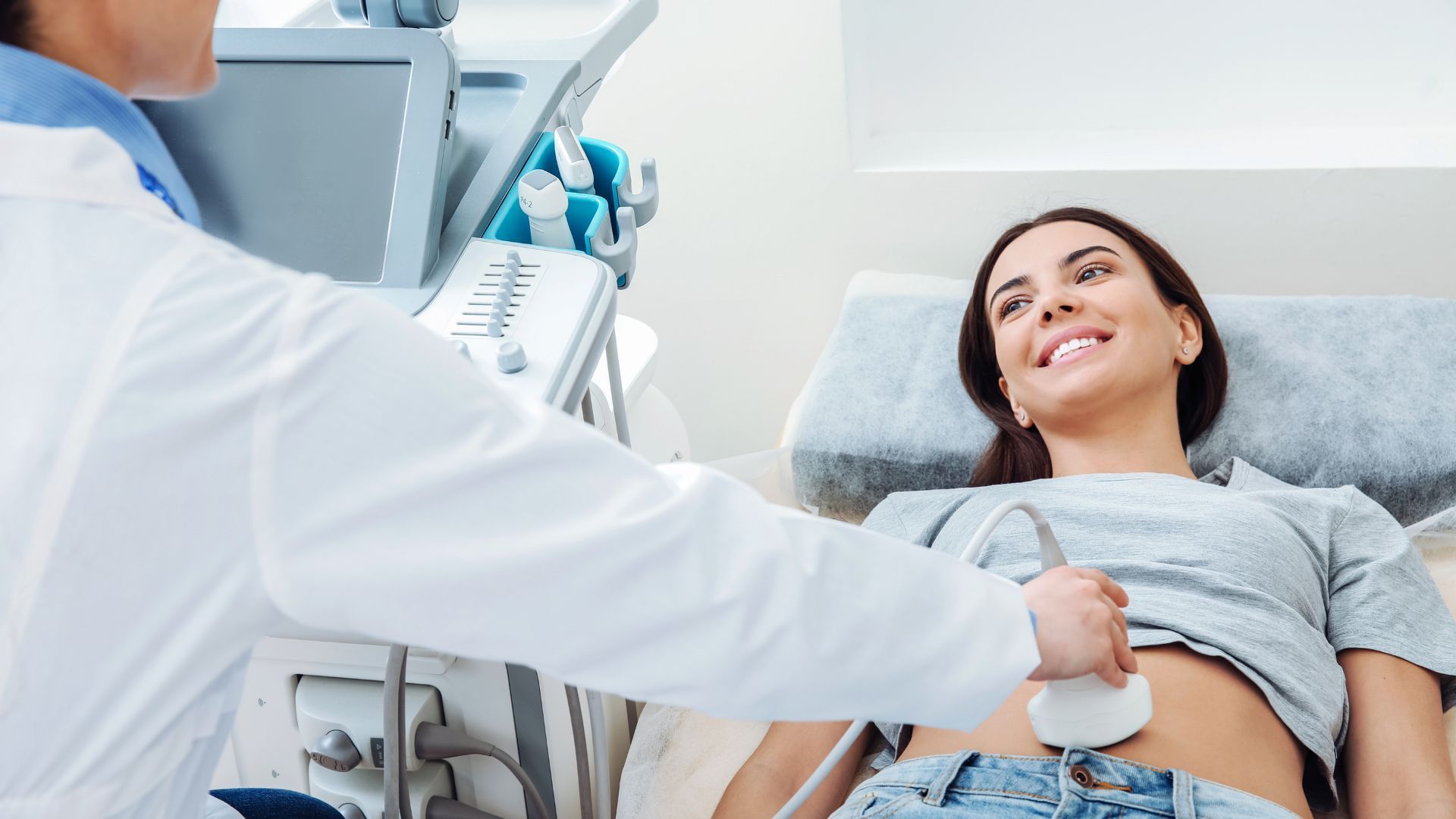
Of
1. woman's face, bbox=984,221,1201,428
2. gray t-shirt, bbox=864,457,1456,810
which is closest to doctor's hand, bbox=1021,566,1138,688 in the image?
gray t-shirt, bbox=864,457,1456,810

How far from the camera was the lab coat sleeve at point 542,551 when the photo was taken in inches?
22.2

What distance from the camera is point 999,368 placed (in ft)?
5.55

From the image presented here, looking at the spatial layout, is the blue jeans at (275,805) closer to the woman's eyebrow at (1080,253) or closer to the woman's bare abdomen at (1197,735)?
the woman's bare abdomen at (1197,735)

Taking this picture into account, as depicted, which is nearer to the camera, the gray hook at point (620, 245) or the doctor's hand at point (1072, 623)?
the doctor's hand at point (1072, 623)

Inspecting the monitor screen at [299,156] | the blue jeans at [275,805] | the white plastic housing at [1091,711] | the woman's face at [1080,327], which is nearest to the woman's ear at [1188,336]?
the woman's face at [1080,327]

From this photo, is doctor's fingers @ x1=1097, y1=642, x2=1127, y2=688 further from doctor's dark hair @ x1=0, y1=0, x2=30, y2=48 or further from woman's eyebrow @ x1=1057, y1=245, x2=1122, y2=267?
doctor's dark hair @ x1=0, y1=0, x2=30, y2=48

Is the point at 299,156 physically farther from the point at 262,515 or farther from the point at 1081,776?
the point at 1081,776

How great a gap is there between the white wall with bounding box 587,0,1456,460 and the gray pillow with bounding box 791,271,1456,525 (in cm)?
13

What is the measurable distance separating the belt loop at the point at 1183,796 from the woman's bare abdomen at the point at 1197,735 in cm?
4

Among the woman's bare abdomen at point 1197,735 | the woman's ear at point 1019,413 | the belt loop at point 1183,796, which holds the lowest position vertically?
the woman's bare abdomen at point 1197,735

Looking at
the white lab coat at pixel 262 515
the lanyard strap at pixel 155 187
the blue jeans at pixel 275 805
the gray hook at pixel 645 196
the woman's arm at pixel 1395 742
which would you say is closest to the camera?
the white lab coat at pixel 262 515

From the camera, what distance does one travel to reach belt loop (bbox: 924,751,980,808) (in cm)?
106

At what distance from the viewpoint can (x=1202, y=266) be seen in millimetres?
1975

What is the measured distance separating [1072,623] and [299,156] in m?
0.85
